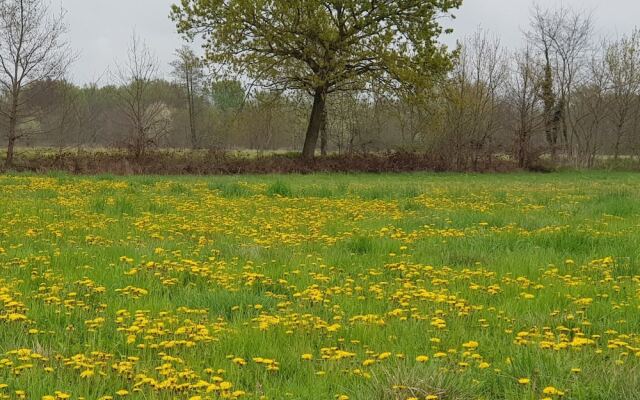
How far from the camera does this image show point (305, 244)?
25.3 feet

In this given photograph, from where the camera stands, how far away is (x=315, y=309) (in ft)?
15.3

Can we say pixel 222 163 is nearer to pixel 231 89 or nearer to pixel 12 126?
pixel 231 89

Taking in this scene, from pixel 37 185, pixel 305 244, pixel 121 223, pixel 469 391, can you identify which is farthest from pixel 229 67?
pixel 469 391

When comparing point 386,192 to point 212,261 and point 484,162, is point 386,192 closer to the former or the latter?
point 212,261

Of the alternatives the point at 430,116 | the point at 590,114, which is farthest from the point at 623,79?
the point at 430,116

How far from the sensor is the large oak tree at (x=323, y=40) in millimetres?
29828

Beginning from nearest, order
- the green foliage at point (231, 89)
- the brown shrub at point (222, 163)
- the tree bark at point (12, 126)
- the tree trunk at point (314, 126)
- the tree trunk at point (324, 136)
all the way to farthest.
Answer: the brown shrub at point (222, 163) < the tree bark at point (12, 126) < the green foliage at point (231, 89) < the tree trunk at point (314, 126) < the tree trunk at point (324, 136)

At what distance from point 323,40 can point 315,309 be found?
88.6 feet

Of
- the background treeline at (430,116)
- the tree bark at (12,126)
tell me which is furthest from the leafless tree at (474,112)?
the tree bark at (12,126)

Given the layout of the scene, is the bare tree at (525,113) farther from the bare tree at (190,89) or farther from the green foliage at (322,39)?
the bare tree at (190,89)

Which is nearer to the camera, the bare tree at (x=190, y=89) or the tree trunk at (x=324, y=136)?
the tree trunk at (x=324, y=136)

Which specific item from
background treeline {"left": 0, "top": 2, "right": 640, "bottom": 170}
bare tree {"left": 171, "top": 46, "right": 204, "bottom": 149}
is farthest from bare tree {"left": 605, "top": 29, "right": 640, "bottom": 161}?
bare tree {"left": 171, "top": 46, "right": 204, "bottom": 149}

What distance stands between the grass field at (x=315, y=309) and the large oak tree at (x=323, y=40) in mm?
21914

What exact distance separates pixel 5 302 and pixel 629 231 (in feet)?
28.7
